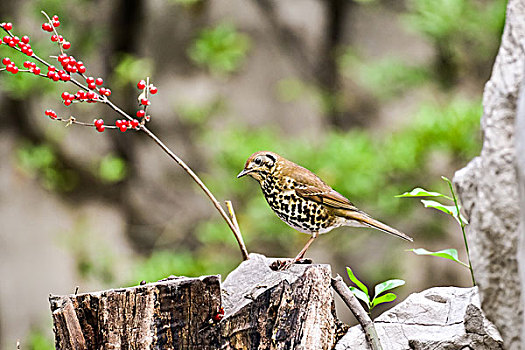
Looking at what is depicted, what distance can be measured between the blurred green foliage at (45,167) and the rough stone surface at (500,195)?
92.1 inches

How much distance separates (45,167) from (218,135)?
2.61ft

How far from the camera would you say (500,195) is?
77cm

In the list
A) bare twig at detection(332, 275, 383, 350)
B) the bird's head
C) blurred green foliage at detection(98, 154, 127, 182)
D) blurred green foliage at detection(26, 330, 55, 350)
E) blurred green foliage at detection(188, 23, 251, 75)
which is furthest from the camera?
blurred green foliage at detection(188, 23, 251, 75)

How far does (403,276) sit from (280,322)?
207 centimetres

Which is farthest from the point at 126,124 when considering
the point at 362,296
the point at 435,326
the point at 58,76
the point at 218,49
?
the point at 218,49

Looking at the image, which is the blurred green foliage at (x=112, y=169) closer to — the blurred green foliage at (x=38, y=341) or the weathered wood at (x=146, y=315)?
the blurred green foliage at (x=38, y=341)

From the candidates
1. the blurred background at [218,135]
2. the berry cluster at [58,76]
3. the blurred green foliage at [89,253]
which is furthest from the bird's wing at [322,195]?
the blurred green foliage at [89,253]

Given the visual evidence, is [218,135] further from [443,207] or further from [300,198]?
[443,207]

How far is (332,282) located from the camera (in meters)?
1.09

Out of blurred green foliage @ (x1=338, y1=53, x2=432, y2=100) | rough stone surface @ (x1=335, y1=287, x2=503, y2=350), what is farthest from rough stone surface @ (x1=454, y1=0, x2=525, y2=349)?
blurred green foliage @ (x1=338, y1=53, x2=432, y2=100)

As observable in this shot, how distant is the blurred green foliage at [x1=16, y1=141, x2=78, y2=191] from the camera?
2811mm

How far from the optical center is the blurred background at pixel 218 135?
267 centimetres

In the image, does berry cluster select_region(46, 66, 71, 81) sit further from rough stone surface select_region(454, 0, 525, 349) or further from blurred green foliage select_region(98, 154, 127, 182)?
blurred green foliage select_region(98, 154, 127, 182)

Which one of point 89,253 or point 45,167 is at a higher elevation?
point 45,167
